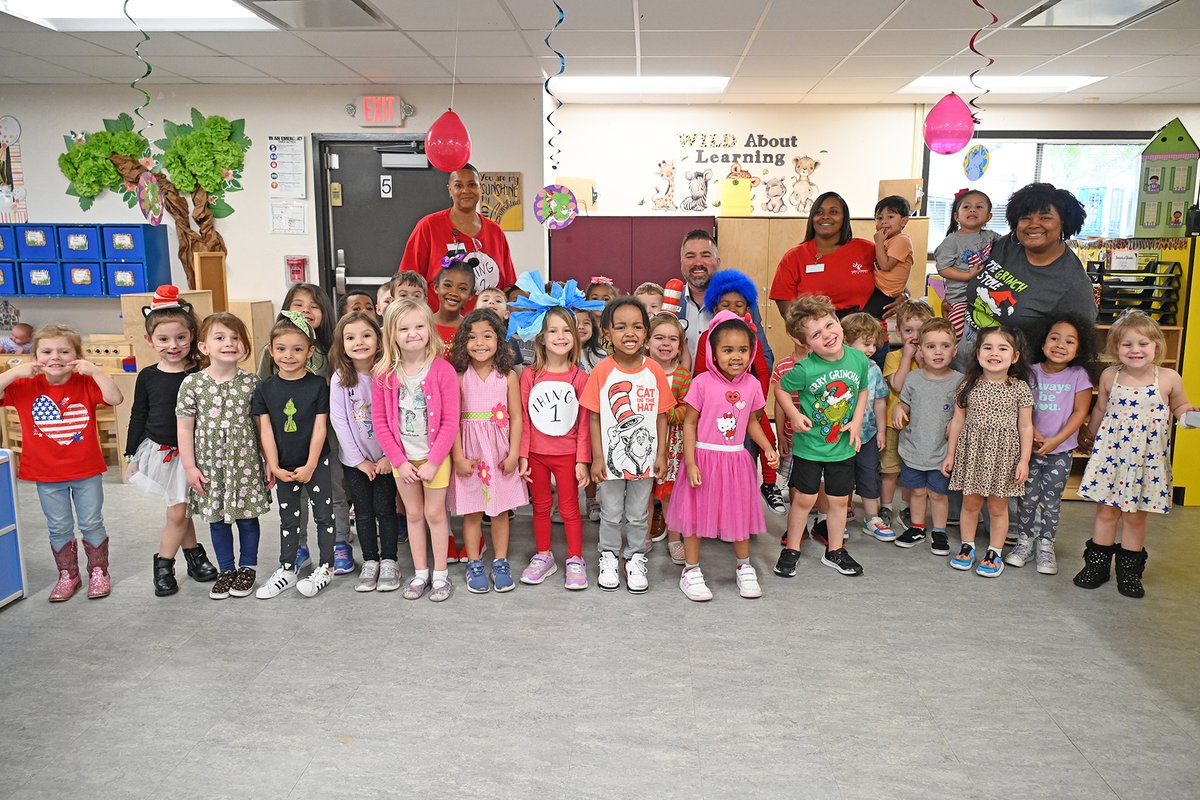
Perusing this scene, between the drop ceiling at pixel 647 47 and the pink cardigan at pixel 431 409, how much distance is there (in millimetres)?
2319

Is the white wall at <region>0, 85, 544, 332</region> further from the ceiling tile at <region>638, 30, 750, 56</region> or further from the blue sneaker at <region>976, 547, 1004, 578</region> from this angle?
the blue sneaker at <region>976, 547, 1004, 578</region>

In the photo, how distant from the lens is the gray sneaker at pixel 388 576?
3078 millimetres

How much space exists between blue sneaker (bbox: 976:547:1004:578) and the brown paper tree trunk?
5.73m

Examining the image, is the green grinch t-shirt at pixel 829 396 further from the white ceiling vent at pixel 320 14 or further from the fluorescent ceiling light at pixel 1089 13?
the white ceiling vent at pixel 320 14

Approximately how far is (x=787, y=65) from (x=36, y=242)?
220 inches

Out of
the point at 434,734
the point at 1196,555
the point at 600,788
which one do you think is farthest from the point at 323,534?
the point at 1196,555

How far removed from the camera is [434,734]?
215cm

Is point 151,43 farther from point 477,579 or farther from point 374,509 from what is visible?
point 477,579

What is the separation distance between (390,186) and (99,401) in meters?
3.64

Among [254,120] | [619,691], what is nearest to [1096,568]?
[619,691]

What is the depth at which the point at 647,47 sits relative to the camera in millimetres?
5156

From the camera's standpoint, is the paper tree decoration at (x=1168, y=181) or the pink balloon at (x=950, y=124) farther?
the pink balloon at (x=950, y=124)

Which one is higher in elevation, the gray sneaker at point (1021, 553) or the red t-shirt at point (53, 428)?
the red t-shirt at point (53, 428)

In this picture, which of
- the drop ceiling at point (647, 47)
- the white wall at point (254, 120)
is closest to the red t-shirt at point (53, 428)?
the drop ceiling at point (647, 47)
